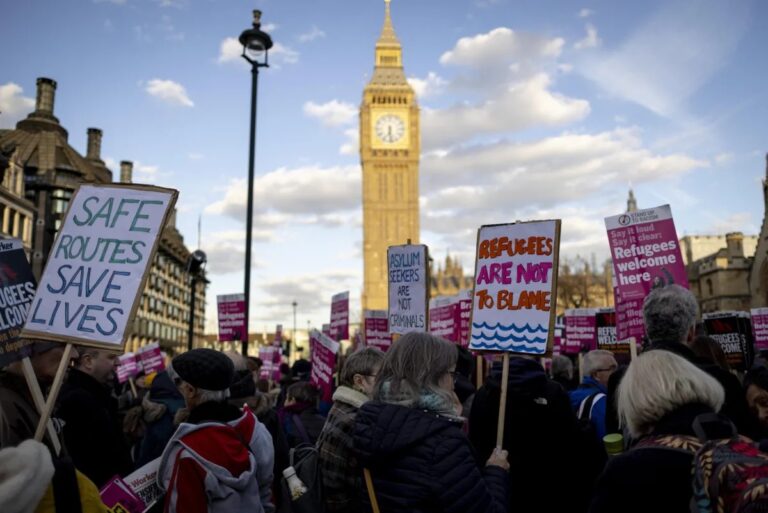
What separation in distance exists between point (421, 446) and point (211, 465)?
3.95 feet

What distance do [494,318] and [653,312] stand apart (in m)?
1.07

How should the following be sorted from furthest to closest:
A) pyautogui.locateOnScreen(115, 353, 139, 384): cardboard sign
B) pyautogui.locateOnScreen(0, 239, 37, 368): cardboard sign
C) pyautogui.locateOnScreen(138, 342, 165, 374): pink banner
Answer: pyautogui.locateOnScreen(115, 353, 139, 384): cardboard sign → pyautogui.locateOnScreen(138, 342, 165, 374): pink banner → pyautogui.locateOnScreen(0, 239, 37, 368): cardboard sign

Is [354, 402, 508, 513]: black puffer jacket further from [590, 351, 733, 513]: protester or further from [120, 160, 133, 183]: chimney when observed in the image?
[120, 160, 133, 183]: chimney

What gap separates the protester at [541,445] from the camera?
3812 millimetres

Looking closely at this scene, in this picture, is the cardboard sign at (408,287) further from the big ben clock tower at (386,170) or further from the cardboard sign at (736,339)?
the big ben clock tower at (386,170)

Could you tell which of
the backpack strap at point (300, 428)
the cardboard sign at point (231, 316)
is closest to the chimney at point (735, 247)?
the cardboard sign at point (231, 316)

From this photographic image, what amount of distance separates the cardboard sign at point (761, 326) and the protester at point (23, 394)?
462 inches

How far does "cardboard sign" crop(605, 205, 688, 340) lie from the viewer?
6.55 meters

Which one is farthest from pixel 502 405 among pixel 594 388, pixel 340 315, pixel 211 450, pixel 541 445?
pixel 340 315

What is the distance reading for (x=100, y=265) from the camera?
11.3ft

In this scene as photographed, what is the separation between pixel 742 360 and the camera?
9.39 meters

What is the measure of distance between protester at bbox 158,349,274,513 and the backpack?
7.33ft

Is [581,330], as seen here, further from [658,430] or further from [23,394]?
[23,394]

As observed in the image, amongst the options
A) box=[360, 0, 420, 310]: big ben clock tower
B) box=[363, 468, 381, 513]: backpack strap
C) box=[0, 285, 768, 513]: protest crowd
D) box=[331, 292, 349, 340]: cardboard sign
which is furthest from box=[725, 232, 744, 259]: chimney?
box=[363, 468, 381, 513]: backpack strap
